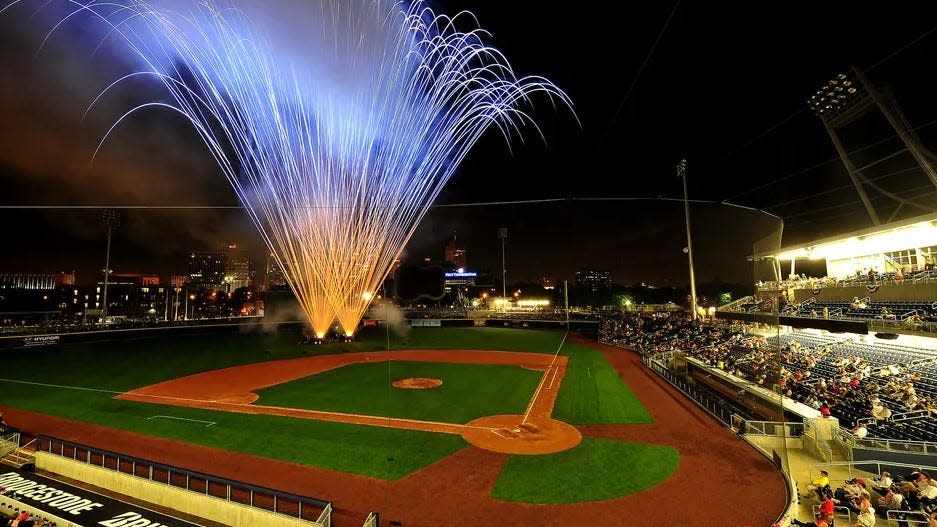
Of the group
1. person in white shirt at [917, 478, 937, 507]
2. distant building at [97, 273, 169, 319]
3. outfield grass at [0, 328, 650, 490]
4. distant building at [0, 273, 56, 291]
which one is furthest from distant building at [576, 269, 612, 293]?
distant building at [0, 273, 56, 291]

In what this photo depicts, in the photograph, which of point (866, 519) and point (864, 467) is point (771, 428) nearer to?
point (864, 467)

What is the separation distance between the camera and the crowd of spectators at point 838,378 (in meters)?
12.7

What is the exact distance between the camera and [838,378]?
17.0 m

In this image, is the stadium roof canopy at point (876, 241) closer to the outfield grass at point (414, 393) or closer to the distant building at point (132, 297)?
the outfield grass at point (414, 393)

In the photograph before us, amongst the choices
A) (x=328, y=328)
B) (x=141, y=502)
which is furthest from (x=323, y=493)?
(x=328, y=328)

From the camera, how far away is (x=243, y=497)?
36.4 feet

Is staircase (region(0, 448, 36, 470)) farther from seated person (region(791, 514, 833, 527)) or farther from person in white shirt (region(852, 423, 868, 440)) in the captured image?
person in white shirt (region(852, 423, 868, 440))

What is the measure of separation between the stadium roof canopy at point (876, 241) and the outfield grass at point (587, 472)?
1149 centimetres

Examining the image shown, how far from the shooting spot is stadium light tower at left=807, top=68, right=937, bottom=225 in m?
17.1

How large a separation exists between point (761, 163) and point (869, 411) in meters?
9.76

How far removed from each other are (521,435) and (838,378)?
12.7 meters

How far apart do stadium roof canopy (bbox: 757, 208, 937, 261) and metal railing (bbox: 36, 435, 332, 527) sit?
66.7 ft

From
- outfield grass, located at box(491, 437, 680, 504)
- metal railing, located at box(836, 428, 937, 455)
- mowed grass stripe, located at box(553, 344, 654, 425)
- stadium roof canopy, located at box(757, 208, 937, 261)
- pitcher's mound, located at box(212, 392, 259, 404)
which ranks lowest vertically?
outfield grass, located at box(491, 437, 680, 504)

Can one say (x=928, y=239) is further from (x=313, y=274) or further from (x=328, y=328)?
(x=328, y=328)
